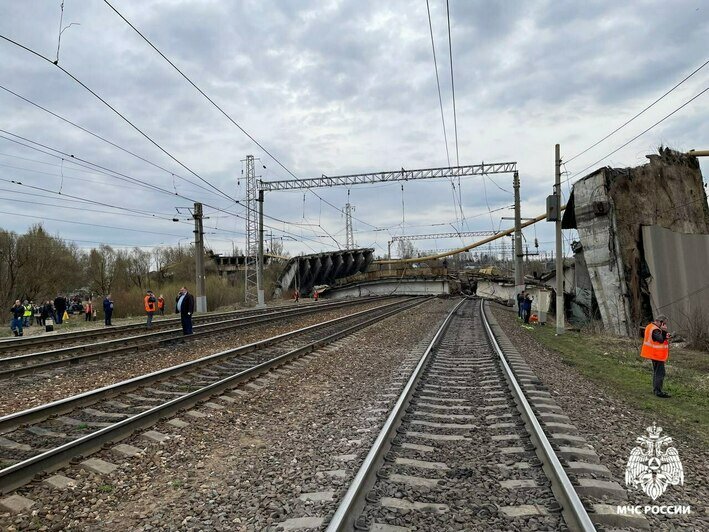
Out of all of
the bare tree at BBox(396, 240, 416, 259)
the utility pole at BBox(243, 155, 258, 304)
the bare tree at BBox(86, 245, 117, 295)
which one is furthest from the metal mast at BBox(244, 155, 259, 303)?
the bare tree at BBox(396, 240, 416, 259)

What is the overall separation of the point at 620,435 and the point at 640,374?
6.00 m

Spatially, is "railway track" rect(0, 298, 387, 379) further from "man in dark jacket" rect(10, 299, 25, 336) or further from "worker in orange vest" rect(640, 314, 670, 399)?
"worker in orange vest" rect(640, 314, 670, 399)

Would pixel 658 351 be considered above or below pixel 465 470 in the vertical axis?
above

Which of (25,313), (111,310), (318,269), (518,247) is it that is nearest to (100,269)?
(318,269)

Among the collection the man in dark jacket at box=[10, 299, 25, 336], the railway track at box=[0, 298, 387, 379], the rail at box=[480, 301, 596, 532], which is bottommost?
the rail at box=[480, 301, 596, 532]

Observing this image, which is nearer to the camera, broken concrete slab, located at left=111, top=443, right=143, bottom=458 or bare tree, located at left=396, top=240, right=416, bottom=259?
broken concrete slab, located at left=111, top=443, right=143, bottom=458

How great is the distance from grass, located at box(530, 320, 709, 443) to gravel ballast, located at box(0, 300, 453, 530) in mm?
4194

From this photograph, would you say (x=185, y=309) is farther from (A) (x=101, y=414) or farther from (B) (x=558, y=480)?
(B) (x=558, y=480)

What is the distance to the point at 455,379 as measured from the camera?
9.28 metres

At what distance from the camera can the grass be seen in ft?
25.0

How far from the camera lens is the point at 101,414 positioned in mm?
6691

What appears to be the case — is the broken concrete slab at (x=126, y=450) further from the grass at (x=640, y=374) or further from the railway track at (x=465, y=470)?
the grass at (x=640, y=374)

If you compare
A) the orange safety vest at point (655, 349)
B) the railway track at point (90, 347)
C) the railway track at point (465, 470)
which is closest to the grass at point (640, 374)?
the orange safety vest at point (655, 349)

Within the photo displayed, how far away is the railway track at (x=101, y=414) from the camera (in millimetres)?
4945
